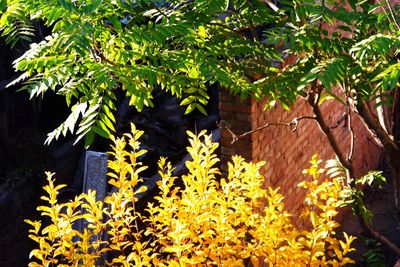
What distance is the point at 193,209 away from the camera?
13.2 ft

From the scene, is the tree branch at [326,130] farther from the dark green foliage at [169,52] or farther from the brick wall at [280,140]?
the brick wall at [280,140]

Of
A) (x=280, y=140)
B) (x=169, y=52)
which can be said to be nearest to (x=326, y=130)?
(x=280, y=140)

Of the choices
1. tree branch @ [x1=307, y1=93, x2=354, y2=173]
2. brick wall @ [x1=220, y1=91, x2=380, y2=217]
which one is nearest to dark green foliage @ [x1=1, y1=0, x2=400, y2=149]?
tree branch @ [x1=307, y1=93, x2=354, y2=173]

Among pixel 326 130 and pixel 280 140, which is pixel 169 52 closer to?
pixel 326 130

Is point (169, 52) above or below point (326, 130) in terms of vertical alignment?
above

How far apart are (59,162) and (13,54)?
6.44ft

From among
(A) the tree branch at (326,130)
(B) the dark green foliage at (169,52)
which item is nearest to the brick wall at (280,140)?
(A) the tree branch at (326,130)

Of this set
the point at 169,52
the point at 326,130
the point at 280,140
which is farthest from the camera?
the point at 280,140

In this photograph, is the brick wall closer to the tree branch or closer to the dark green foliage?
the tree branch

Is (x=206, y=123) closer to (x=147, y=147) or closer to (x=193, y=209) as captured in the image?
(x=147, y=147)

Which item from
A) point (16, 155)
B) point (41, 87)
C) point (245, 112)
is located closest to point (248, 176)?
point (41, 87)

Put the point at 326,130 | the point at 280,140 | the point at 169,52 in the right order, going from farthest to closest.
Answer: the point at 280,140, the point at 326,130, the point at 169,52

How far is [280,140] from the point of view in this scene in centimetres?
657

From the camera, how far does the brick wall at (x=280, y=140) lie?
6020mm
